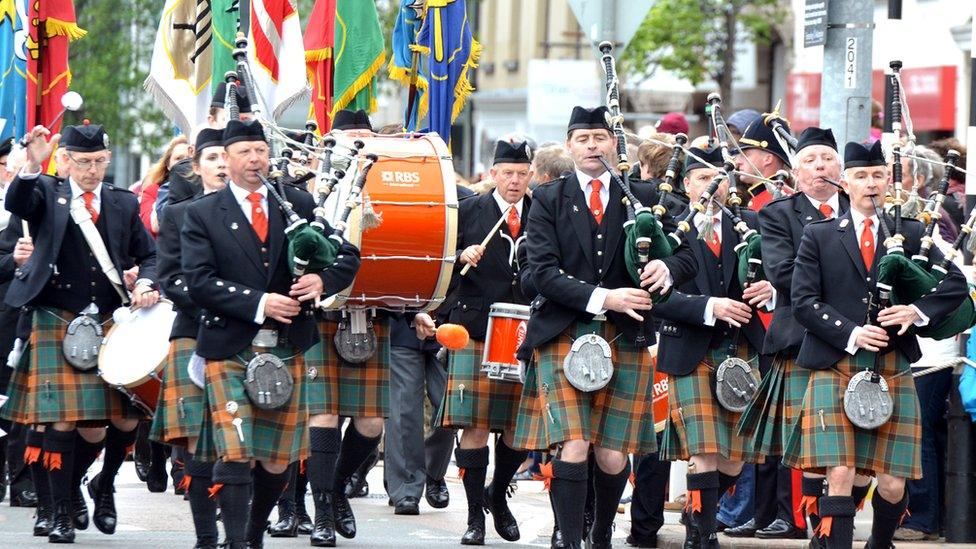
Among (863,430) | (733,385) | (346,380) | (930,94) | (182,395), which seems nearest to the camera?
(863,430)

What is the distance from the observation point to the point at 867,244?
802 cm

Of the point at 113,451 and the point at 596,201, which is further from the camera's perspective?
the point at 113,451

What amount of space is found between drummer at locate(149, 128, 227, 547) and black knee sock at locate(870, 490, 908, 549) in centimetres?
269

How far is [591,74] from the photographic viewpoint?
79.7 feet

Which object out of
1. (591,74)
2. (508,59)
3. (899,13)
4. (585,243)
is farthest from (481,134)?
(585,243)

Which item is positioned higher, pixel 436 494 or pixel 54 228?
pixel 54 228

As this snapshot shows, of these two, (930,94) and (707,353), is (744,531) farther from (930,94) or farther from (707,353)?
(930,94)

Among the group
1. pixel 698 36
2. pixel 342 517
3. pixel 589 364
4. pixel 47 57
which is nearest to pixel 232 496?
pixel 589 364

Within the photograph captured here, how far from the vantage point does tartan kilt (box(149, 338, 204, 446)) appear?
8.11 meters

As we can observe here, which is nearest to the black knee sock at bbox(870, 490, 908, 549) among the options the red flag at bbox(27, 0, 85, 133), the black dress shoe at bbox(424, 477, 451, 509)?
the black dress shoe at bbox(424, 477, 451, 509)

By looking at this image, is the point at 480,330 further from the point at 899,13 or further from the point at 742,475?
the point at 899,13

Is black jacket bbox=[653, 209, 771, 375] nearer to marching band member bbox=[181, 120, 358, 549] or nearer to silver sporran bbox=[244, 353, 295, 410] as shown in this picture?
marching band member bbox=[181, 120, 358, 549]

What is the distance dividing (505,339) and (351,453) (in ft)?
3.19

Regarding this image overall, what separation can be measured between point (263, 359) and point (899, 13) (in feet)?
16.3
